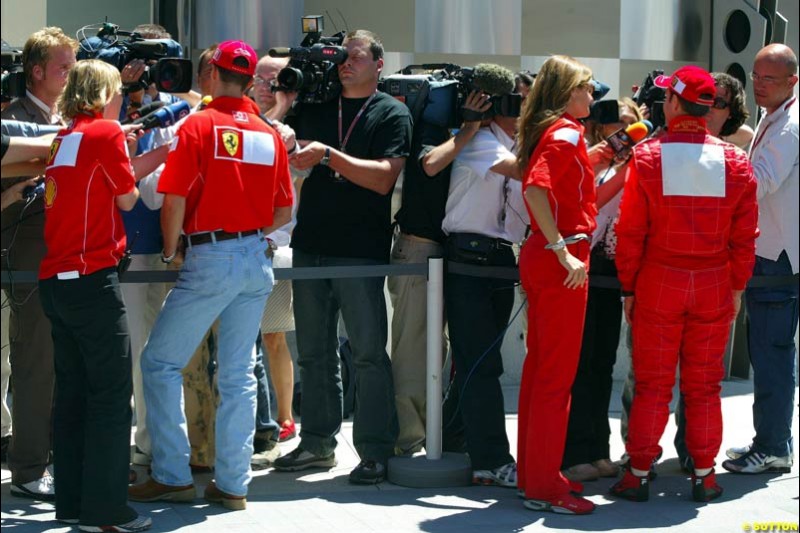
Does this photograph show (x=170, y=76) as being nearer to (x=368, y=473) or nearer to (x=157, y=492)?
(x=157, y=492)

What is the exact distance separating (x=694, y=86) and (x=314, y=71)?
5.30 ft

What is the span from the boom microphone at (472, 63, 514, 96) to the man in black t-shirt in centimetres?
38

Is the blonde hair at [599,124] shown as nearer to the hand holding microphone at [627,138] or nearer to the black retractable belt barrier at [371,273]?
the hand holding microphone at [627,138]

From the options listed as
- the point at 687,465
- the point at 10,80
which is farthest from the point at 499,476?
the point at 10,80

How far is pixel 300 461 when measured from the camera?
6.05 m

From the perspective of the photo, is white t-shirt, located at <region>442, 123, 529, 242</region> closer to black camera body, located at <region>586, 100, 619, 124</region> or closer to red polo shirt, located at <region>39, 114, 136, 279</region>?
black camera body, located at <region>586, 100, 619, 124</region>

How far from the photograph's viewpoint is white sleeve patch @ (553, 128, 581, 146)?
17.4ft

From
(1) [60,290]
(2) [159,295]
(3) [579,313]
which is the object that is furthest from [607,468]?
(1) [60,290]

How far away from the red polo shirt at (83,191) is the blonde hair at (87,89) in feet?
0.22

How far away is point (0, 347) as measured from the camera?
19.3ft

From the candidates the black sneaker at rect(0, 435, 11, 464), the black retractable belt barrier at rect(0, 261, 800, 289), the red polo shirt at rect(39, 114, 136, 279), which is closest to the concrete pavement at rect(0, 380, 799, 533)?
the black sneaker at rect(0, 435, 11, 464)

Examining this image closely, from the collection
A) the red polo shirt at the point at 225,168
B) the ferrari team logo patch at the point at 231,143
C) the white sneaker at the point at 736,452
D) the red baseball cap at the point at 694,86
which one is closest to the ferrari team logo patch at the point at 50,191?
the red polo shirt at the point at 225,168

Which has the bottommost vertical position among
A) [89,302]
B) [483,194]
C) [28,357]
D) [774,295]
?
[28,357]

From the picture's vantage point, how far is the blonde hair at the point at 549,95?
17.8 feet
